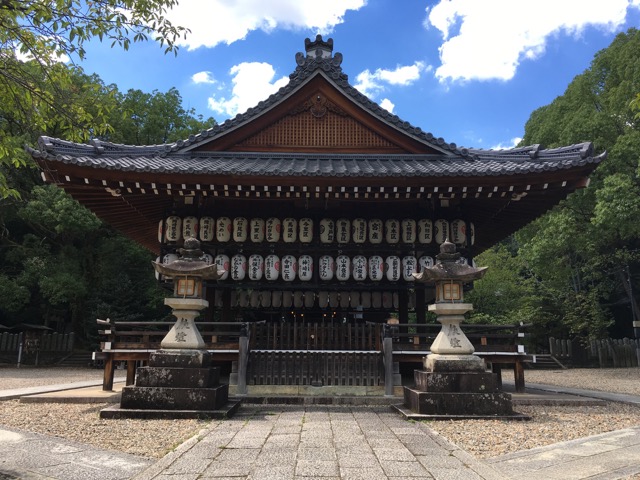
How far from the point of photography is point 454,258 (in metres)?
8.55

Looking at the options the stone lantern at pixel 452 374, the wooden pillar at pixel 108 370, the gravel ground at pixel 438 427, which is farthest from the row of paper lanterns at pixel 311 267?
the gravel ground at pixel 438 427

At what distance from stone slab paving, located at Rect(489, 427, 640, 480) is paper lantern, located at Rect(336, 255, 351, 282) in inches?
242

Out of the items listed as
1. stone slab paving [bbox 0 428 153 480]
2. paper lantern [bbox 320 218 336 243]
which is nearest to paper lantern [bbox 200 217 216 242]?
paper lantern [bbox 320 218 336 243]

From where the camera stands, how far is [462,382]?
298 inches

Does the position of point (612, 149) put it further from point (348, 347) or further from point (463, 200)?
point (348, 347)

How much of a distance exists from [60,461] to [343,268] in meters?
7.38

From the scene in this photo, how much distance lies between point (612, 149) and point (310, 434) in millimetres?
22359

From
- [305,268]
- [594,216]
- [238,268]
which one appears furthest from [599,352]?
[238,268]

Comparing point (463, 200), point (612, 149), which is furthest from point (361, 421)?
point (612, 149)

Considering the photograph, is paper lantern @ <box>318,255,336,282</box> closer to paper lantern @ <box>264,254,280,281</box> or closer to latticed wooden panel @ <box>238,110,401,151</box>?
paper lantern @ <box>264,254,280,281</box>

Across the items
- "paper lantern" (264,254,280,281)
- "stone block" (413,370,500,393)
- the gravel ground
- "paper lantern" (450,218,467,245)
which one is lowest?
the gravel ground

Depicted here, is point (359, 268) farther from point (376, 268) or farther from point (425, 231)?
point (425, 231)

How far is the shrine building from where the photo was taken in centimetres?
980

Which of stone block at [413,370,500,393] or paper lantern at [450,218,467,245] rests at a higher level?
paper lantern at [450,218,467,245]
